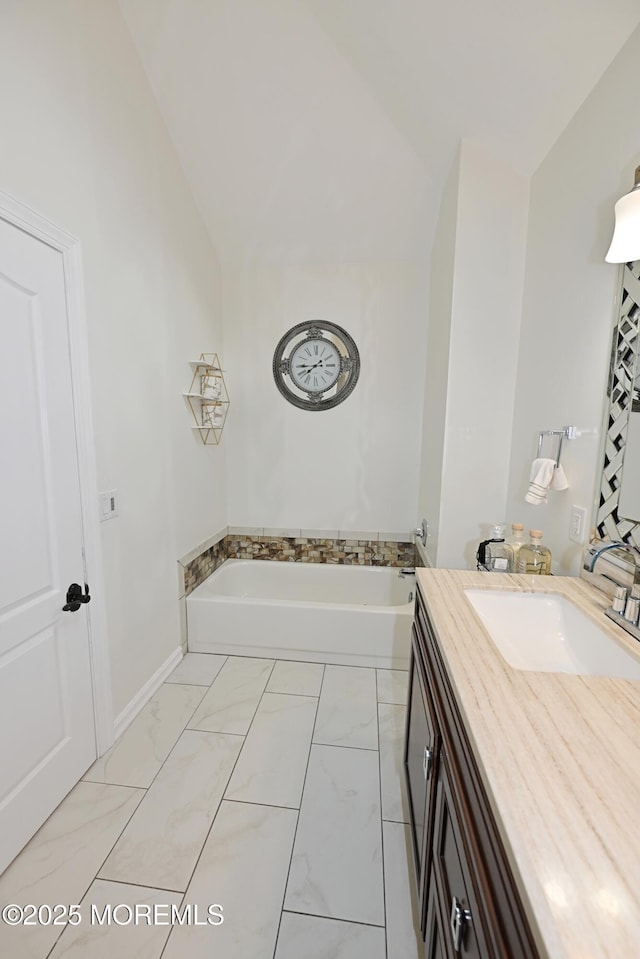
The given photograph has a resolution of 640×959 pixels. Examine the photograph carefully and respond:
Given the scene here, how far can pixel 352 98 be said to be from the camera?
78.4 inches

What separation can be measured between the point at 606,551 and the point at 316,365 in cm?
223

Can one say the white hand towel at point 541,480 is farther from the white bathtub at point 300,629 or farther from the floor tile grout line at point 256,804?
the floor tile grout line at point 256,804

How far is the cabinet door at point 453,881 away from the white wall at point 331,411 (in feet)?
7.32

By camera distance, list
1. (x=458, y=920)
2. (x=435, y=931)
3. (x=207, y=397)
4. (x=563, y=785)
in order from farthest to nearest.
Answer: (x=207, y=397), (x=435, y=931), (x=458, y=920), (x=563, y=785)

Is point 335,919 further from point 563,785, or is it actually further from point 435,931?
point 563,785

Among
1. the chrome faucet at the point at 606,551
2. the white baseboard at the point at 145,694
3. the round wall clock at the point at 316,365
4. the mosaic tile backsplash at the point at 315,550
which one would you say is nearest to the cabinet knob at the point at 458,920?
the chrome faucet at the point at 606,551

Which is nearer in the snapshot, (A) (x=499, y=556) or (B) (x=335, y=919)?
(B) (x=335, y=919)

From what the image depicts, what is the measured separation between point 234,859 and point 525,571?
1.43 meters

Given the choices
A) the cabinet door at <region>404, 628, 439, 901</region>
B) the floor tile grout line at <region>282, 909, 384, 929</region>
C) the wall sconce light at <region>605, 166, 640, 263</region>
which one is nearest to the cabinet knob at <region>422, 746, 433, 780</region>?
the cabinet door at <region>404, 628, 439, 901</region>

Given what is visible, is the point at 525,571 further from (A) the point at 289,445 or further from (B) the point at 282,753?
(A) the point at 289,445

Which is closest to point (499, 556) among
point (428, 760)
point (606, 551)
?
point (606, 551)

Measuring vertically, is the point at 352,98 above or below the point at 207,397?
above

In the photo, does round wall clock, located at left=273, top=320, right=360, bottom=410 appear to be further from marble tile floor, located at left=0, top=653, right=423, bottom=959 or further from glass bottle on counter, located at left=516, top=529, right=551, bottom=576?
marble tile floor, located at left=0, top=653, right=423, bottom=959

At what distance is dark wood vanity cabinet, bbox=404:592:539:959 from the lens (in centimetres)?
53
